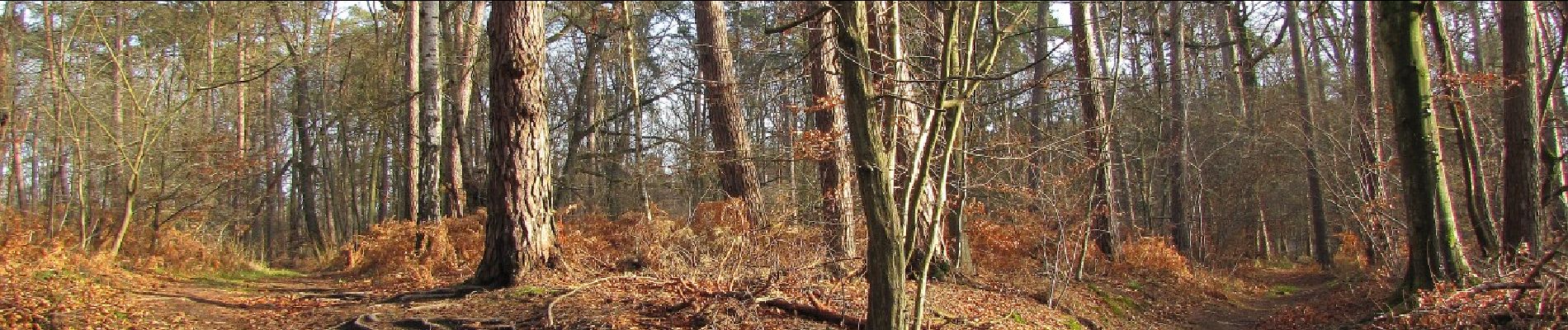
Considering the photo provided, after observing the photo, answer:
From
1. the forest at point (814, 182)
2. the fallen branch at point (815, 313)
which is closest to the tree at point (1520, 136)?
the forest at point (814, 182)

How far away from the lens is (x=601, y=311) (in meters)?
6.53

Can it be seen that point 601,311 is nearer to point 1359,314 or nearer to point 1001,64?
point 1359,314

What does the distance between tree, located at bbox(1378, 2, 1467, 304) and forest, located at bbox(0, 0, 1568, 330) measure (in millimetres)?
27

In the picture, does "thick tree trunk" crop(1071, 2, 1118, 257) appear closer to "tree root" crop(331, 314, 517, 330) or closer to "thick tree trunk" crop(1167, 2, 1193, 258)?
"thick tree trunk" crop(1167, 2, 1193, 258)

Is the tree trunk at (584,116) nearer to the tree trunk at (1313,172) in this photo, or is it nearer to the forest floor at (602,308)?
the forest floor at (602,308)

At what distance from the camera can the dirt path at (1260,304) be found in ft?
34.3

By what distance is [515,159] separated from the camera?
740 centimetres

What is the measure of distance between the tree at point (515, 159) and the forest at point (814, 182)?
0.08 feet

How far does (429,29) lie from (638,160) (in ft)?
12.7

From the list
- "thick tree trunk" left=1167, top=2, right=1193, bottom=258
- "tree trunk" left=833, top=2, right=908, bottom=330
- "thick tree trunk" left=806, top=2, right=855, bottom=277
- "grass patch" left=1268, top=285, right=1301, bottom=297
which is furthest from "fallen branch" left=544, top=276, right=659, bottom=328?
"grass patch" left=1268, top=285, right=1301, bottom=297

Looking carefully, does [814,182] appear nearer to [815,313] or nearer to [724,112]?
[724,112]

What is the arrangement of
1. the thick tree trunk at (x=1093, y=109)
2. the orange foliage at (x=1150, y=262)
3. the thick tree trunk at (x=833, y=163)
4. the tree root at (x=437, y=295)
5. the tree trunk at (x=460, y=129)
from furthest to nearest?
the tree trunk at (x=460, y=129), the orange foliage at (x=1150, y=262), the thick tree trunk at (x=1093, y=109), the thick tree trunk at (x=833, y=163), the tree root at (x=437, y=295)

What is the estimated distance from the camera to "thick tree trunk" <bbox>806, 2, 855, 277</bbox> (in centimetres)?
831

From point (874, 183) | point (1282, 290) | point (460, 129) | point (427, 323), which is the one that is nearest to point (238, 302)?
point (427, 323)
